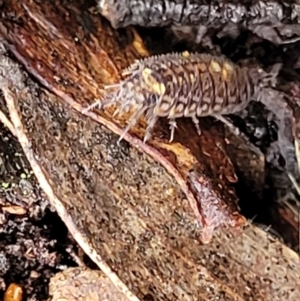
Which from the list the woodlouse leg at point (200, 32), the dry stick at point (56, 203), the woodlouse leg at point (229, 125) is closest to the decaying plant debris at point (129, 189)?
the dry stick at point (56, 203)

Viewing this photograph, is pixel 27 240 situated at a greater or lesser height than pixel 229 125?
lesser

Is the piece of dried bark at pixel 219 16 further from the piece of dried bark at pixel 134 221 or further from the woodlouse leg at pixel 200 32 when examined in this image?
the piece of dried bark at pixel 134 221

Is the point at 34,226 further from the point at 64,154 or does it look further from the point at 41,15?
the point at 41,15

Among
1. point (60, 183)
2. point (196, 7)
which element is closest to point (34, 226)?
point (60, 183)

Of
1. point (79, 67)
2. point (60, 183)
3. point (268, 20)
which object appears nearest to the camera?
point (60, 183)

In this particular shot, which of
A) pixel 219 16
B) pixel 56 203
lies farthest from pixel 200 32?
pixel 56 203

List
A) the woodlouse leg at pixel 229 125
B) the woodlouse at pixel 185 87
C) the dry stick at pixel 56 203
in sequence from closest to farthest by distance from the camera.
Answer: the dry stick at pixel 56 203 < the woodlouse at pixel 185 87 < the woodlouse leg at pixel 229 125

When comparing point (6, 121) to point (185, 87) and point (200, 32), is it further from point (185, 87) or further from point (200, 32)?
point (200, 32)
